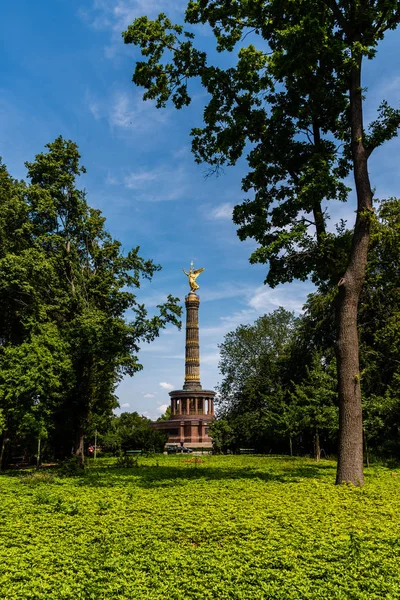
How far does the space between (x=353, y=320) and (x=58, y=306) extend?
13.5 meters

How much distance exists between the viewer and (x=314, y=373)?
22.7 m

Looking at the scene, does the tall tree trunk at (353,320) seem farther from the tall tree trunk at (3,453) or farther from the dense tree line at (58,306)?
the tall tree trunk at (3,453)

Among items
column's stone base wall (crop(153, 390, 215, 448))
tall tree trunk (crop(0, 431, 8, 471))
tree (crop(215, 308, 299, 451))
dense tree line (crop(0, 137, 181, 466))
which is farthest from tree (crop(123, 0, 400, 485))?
column's stone base wall (crop(153, 390, 215, 448))

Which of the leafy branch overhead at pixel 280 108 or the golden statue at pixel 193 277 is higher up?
the golden statue at pixel 193 277

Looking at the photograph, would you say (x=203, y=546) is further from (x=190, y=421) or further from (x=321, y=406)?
(x=190, y=421)

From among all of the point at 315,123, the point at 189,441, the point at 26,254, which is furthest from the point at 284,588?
the point at 189,441

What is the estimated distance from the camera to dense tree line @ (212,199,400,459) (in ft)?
70.7

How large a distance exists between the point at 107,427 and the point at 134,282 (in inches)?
455

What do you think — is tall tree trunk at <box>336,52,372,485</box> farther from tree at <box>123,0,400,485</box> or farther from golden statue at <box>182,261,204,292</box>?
golden statue at <box>182,261,204,292</box>

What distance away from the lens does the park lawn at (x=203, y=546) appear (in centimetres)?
439

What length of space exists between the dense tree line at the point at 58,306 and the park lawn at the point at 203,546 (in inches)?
339

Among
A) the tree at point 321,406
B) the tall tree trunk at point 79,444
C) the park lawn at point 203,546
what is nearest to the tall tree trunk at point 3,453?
the tall tree trunk at point 79,444

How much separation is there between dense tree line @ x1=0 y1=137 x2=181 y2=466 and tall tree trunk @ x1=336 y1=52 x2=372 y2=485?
9953 millimetres

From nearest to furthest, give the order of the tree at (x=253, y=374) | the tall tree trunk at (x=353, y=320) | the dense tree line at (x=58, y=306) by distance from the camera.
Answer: the tall tree trunk at (x=353, y=320)
the dense tree line at (x=58, y=306)
the tree at (x=253, y=374)
